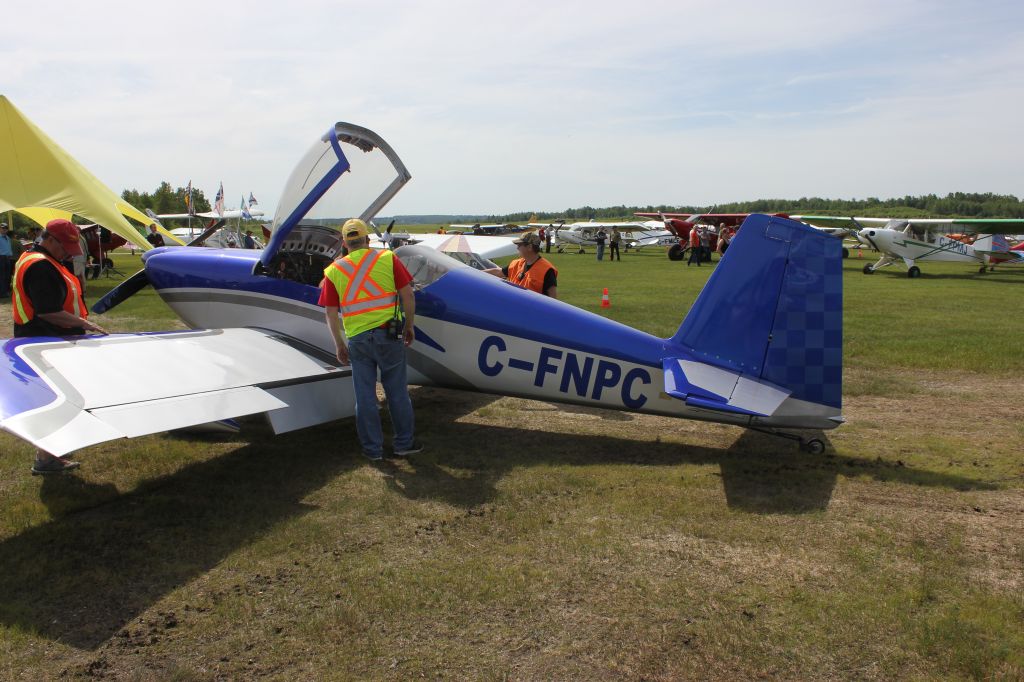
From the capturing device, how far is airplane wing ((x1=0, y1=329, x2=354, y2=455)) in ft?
11.3

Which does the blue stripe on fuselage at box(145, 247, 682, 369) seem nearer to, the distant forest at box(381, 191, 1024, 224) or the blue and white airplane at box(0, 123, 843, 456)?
the blue and white airplane at box(0, 123, 843, 456)

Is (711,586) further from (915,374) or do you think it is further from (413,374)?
(915,374)

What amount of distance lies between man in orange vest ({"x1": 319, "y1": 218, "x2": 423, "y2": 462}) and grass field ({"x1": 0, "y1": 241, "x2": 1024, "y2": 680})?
51 cm

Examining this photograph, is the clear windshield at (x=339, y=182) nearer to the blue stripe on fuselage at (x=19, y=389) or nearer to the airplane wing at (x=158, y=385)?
the airplane wing at (x=158, y=385)

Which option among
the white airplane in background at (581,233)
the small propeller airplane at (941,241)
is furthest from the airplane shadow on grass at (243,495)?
the white airplane in background at (581,233)

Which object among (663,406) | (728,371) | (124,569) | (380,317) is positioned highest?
(380,317)

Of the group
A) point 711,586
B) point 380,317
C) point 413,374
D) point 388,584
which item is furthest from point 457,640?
point 413,374

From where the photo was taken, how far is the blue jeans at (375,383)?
4922 mm

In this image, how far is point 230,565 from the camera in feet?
11.4

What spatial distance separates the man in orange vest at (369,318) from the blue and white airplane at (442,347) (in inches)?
17.1

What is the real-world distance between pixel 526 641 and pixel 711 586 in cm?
98

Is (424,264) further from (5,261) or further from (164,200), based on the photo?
(164,200)

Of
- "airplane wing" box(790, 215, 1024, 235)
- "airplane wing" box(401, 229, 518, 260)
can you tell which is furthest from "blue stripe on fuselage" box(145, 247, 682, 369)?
"airplane wing" box(790, 215, 1024, 235)

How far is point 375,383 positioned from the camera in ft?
16.7
